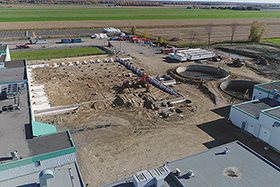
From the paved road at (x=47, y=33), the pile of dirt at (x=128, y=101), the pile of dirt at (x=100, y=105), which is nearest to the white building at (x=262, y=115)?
the pile of dirt at (x=128, y=101)

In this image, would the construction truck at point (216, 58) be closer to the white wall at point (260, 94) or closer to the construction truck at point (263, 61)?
the construction truck at point (263, 61)

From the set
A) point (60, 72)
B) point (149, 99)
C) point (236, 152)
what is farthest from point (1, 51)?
point (236, 152)

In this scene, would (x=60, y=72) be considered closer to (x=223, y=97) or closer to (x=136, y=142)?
(x=136, y=142)

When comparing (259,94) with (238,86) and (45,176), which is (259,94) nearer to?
(238,86)

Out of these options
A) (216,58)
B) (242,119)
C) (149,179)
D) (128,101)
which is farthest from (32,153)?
(216,58)

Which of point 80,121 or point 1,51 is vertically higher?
point 1,51

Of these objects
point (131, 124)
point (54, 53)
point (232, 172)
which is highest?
point (232, 172)
